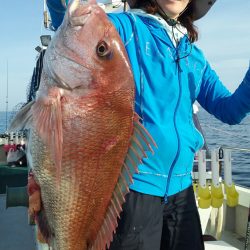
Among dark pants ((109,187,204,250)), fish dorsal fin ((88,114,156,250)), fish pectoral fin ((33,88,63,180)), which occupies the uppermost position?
fish pectoral fin ((33,88,63,180))

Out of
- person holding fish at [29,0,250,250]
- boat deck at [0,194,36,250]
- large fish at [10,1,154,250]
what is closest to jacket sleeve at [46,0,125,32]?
person holding fish at [29,0,250,250]

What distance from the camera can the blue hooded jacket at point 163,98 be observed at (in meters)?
2.00

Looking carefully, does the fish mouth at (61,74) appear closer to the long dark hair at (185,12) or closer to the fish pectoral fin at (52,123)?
the fish pectoral fin at (52,123)

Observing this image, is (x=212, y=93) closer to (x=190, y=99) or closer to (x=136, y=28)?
(x=190, y=99)

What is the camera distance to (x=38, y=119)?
1.53 m

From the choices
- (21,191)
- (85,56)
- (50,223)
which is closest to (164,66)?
(85,56)

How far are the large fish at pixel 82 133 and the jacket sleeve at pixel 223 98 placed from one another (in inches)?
35.3

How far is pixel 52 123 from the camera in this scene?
150cm

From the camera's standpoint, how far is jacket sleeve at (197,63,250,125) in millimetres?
2258

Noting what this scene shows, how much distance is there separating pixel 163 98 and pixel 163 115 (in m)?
0.09

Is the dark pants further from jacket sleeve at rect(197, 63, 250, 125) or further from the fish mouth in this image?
the fish mouth

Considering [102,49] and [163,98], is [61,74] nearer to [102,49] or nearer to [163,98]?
[102,49]

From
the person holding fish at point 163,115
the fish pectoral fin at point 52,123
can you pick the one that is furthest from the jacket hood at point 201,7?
the fish pectoral fin at point 52,123

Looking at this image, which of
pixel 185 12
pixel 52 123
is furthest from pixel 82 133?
pixel 185 12
